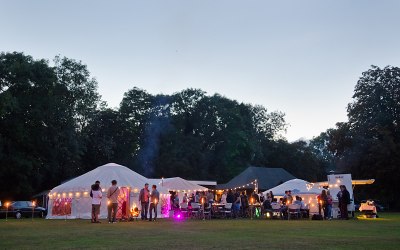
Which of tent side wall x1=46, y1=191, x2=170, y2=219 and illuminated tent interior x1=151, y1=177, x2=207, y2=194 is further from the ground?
illuminated tent interior x1=151, y1=177, x2=207, y2=194

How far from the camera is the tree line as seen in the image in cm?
3609

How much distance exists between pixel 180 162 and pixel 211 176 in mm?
5549

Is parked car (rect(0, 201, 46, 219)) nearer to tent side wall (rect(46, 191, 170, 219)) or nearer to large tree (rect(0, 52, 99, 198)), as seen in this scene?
tent side wall (rect(46, 191, 170, 219))

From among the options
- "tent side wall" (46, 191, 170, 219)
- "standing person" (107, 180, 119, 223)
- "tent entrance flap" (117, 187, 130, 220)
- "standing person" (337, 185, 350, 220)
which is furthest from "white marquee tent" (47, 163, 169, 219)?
"standing person" (337, 185, 350, 220)

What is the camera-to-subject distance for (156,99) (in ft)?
180

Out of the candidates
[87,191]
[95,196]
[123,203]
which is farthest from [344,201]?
[87,191]

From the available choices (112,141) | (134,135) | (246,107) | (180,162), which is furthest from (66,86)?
(246,107)

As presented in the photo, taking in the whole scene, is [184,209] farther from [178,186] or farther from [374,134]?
[374,134]

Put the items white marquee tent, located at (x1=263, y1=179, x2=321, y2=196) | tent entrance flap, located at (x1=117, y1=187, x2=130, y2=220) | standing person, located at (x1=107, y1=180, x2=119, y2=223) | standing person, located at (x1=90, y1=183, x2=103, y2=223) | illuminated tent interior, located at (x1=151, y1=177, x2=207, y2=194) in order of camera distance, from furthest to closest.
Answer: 1. illuminated tent interior, located at (x1=151, y1=177, x2=207, y2=194)
2. white marquee tent, located at (x1=263, y1=179, x2=321, y2=196)
3. tent entrance flap, located at (x1=117, y1=187, x2=130, y2=220)
4. standing person, located at (x1=107, y1=180, x2=119, y2=223)
5. standing person, located at (x1=90, y1=183, x2=103, y2=223)

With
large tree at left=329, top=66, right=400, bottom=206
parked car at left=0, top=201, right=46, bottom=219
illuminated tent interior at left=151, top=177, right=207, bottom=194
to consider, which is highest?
large tree at left=329, top=66, right=400, bottom=206

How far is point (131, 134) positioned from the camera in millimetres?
50875

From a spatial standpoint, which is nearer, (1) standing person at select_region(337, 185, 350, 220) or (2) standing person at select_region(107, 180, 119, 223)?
(2) standing person at select_region(107, 180, 119, 223)

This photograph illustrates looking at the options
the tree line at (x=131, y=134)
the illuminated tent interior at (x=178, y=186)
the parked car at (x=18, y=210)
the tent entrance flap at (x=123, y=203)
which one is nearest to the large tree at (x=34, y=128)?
the tree line at (x=131, y=134)

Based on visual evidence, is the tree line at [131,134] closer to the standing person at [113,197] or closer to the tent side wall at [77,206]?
the tent side wall at [77,206]
